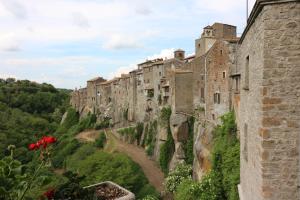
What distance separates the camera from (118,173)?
3647 centimetres

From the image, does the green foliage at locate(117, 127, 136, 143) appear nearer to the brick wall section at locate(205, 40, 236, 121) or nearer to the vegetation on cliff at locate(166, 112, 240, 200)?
the brick wall section at locate(205, 40, 236, 121)

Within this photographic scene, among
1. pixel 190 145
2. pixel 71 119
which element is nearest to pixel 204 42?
pixel 190 145

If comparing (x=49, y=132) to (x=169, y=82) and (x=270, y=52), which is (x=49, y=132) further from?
(x=270, y=52)

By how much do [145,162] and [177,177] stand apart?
41.7ft

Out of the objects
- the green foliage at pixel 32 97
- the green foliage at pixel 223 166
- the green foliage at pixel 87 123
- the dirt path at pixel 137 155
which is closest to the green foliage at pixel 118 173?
the dirt path at pixel 137 155

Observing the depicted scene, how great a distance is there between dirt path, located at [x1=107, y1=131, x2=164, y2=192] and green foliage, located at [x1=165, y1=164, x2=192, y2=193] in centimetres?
478

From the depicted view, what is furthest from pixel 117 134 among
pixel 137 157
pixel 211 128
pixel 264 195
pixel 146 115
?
pixel 264 195

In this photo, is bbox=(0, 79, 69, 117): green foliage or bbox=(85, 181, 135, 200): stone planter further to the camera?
bbox=(0, 79, 69, 117): green foliage

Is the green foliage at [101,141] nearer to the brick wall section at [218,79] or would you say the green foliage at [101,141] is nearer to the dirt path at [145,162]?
the dirt path at [145,162]

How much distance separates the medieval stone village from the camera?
6125mm

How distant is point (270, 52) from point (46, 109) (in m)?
92.2

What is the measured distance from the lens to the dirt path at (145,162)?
3731 centimetres

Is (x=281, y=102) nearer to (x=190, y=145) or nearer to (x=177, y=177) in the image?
(x=177, y=177)

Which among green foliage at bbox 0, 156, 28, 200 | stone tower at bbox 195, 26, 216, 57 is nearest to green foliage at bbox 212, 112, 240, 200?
green foliage at bbox 0, 156, 28, 200
